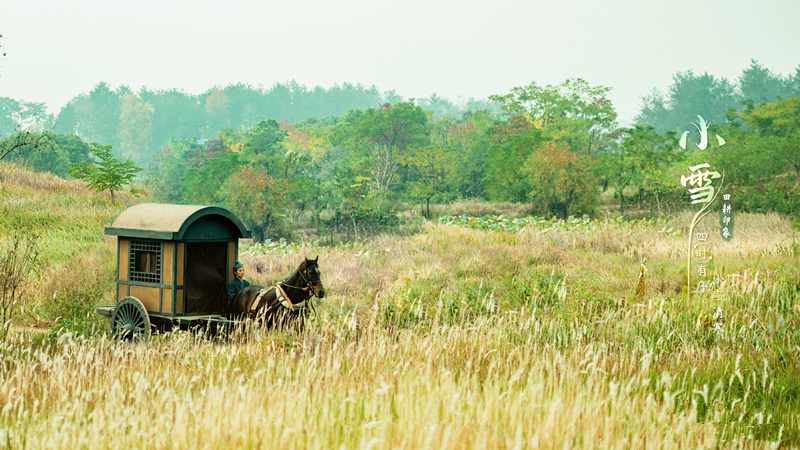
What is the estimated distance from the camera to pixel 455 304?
938cm

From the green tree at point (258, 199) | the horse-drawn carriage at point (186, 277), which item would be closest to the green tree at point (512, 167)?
the green tree at point (258, 199)

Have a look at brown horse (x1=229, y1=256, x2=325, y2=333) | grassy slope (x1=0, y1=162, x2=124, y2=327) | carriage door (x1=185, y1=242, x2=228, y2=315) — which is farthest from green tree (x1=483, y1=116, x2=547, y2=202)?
brown horse (x1=229, y1=256, x2=325, y2=333)

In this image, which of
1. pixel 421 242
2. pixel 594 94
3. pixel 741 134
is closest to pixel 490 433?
pixel 421 242

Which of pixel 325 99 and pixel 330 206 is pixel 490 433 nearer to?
pixel 330 206

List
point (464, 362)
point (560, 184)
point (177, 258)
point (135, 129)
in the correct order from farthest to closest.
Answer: point (135, 129)
point (560, 184)
point (177, 258)
point (464, 362)

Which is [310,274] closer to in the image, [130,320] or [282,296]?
[282,296]

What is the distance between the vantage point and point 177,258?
24.8 feet

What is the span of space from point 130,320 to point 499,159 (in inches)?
998

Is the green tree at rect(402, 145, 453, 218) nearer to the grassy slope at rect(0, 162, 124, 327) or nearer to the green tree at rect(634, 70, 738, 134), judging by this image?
the grassy slope at rect(0, 162, 124, 327)

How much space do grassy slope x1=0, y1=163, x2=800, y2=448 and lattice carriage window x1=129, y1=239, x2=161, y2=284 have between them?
0.90m

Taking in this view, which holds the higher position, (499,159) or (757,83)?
(757,83)

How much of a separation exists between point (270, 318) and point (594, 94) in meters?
39.1

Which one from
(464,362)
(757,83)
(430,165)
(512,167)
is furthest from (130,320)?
(757,83)

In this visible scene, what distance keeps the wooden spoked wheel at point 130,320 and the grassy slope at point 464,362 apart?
36cm
